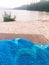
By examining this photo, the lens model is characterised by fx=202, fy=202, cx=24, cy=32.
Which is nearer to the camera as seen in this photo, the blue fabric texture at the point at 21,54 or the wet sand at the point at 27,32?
the blue fabric texture at the point at 21,54

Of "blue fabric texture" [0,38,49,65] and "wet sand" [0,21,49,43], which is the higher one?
"blue fabric texture" [0,38,49,65]

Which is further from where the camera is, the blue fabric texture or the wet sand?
the wet sand

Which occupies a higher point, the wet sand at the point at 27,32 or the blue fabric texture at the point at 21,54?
the blue fabric texture at the point at 21,54

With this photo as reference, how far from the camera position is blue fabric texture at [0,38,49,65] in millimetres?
520

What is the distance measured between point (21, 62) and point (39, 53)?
57mm

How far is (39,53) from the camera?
55 cm

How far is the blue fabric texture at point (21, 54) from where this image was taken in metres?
0.52

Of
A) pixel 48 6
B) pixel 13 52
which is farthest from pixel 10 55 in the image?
pixel 48 6

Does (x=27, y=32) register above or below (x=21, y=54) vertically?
below

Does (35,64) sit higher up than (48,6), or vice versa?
(35,64)

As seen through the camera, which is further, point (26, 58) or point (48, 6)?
point (48, 6)

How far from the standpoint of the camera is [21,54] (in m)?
0.53

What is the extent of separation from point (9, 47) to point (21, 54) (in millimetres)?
39

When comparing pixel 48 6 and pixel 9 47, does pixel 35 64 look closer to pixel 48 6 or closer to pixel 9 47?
pixel 9 47
